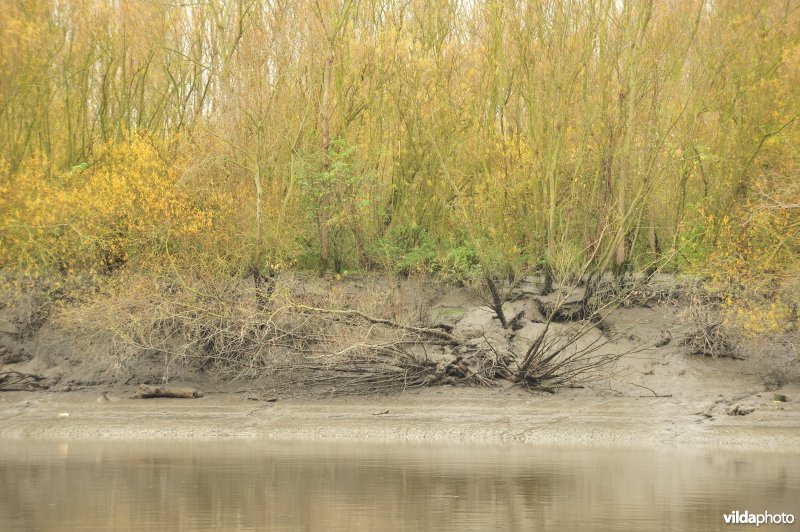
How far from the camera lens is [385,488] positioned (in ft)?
37.5

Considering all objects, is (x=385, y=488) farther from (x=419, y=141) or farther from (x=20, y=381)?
(x=419, y=141)

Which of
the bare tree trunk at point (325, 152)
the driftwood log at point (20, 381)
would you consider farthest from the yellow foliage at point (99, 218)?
the bare tree trunk at point (325, 152)

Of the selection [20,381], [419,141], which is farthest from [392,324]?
[20,381]

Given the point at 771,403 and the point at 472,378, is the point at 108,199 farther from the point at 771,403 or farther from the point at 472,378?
the point at 771,403

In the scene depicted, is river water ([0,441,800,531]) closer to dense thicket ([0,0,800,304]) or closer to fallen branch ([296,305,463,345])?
fallen branch ([296,305,463,345])

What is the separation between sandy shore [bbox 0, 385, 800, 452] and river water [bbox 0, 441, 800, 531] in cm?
123

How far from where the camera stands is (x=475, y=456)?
1436 cm

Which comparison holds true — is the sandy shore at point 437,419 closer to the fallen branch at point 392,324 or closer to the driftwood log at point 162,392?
the driftwood log at point 162,392

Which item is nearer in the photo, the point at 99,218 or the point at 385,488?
the point at 385,488

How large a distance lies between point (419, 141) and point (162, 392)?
26.7ft

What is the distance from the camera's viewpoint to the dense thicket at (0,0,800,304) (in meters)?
20.5

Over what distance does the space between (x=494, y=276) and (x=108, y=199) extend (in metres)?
7.90

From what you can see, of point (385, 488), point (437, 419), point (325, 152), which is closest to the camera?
point (385, 488)

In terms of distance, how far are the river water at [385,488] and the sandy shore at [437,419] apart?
1228 mm
